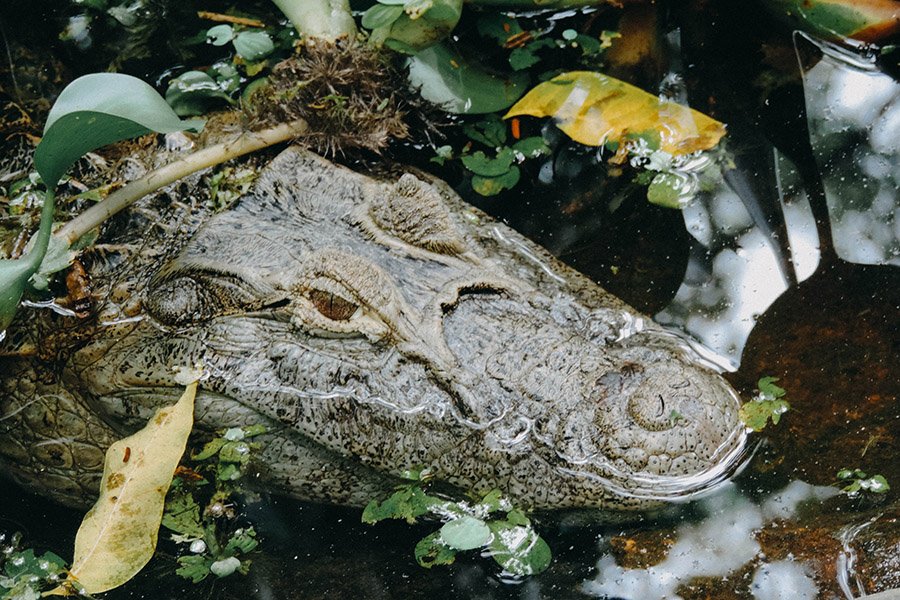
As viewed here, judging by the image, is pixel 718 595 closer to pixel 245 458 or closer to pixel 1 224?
pixel 245 458

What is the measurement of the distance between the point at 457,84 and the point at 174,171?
53.2 inches

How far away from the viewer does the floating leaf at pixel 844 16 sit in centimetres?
386

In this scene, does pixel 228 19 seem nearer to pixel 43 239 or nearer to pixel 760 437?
pixel 43 239

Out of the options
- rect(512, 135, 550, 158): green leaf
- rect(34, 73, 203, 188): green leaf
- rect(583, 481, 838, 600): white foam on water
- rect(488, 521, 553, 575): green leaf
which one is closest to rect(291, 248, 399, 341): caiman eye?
rect(34, 73, 203, 188): green leaf

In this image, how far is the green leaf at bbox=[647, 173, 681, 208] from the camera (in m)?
3.79

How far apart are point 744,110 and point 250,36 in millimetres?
2368

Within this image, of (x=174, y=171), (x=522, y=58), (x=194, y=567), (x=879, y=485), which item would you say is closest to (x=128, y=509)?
(x=194, y=567)

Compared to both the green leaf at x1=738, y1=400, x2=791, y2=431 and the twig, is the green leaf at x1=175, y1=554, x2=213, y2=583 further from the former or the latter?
the twig

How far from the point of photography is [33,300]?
332 cm

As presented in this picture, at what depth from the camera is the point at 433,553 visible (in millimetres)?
2799

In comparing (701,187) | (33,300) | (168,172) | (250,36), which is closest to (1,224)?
(33,300)

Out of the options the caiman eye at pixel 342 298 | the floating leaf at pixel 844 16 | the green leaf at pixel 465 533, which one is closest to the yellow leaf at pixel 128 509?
the caiman eye at pixel 342 298

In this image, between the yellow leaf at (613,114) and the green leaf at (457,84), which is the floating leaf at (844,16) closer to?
the yellow leaf at (613,114)

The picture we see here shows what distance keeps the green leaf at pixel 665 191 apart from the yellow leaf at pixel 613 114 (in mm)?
133
